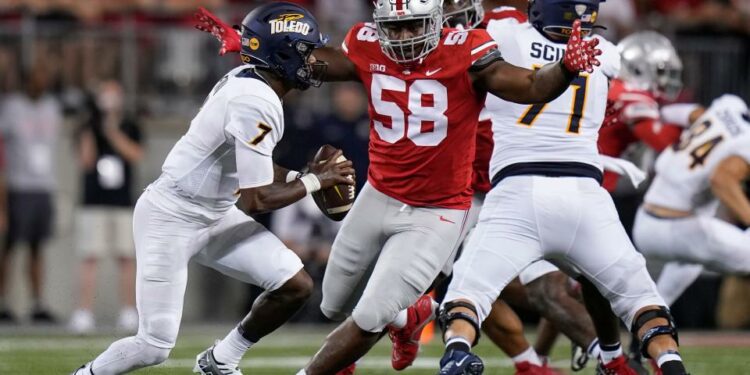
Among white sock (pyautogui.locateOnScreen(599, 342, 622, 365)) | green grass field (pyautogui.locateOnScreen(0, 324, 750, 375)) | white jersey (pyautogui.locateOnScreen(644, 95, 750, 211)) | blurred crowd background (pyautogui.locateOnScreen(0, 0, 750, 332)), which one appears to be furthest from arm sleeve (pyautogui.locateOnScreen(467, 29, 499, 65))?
blurred crowd background (pyautogui.locateOnScreen(0, 0, 750, 332))

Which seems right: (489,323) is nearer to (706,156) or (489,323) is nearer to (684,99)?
(706,156)

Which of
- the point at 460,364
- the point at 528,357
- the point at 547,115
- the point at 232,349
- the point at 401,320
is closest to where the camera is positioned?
the point at 460,364

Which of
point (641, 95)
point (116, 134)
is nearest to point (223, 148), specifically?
point (641, 95)

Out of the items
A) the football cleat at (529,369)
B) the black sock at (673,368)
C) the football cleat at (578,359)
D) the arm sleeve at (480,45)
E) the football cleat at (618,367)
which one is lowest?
the football cleat at (578,359)

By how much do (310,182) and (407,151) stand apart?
487mm

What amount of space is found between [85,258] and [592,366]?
5.00 meters

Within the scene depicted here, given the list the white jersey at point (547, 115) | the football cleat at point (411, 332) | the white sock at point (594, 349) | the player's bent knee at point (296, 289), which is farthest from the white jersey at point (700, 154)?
the player's bent knee at point (296, 289)

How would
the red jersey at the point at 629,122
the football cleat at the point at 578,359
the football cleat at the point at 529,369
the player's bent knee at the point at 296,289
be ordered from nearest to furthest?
the player's bent knee at the point at 296,289 < the football cleat at the point at 529,369 < the football cleat at the point at 578,359 < the red jersey at the point at 629,122

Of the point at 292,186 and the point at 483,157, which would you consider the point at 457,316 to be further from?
the point at 483,157

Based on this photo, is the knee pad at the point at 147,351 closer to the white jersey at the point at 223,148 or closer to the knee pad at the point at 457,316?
the white jersey at the point at 223,148

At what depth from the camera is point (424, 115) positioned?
5.94 meters

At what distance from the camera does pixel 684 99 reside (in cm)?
1194

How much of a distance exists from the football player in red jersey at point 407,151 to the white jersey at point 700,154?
2527 mm

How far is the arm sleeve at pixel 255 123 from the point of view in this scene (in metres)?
5.64
